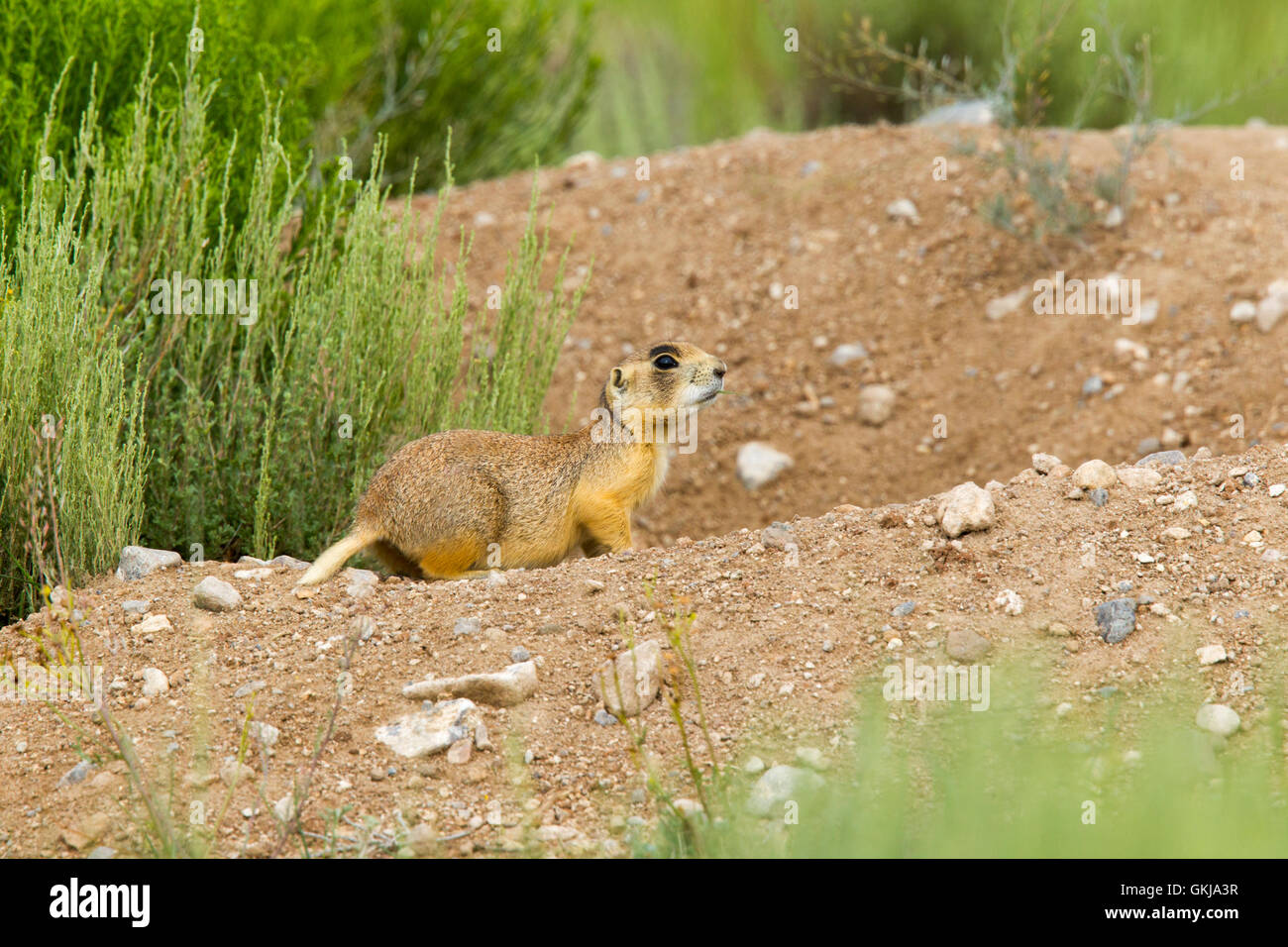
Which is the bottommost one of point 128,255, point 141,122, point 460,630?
point 460,630

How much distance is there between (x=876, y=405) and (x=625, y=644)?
3955 millimetres

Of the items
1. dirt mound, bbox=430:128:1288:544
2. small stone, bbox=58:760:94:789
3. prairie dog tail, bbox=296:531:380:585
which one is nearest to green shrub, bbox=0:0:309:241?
dirt mound, bbox=430:128:1288:544

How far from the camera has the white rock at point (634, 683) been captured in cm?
402

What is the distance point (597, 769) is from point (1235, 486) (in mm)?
2374

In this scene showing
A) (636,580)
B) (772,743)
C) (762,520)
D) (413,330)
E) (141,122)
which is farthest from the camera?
(762,520)

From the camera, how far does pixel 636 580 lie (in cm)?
462

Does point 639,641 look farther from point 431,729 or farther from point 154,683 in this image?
point 154,683

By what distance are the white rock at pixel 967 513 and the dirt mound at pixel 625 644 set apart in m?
0.04

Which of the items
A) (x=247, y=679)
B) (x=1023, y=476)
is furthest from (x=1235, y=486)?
(x=247, y=679)

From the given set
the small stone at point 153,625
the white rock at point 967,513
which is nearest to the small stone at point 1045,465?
the white rock at point 967,513

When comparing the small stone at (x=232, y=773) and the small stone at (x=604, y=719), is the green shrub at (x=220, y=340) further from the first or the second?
the small stone at (x=604, y=719)

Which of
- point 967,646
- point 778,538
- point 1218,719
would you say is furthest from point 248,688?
point 1218,719

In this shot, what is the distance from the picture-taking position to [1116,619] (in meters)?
4.09

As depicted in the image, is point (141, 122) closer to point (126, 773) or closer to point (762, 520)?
point (126, 773)
